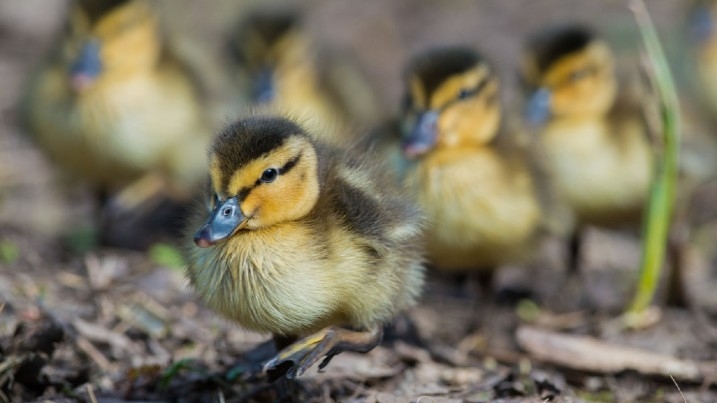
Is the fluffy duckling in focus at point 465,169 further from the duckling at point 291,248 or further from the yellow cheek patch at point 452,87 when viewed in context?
the duckling at point 291,248

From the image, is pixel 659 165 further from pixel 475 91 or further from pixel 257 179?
pixel 257 179

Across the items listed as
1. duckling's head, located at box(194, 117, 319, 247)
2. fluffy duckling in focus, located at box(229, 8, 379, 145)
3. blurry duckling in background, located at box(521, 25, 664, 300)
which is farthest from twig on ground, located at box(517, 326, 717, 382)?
fluffy duckling in focus, located at box(229, 8, 379, 145)

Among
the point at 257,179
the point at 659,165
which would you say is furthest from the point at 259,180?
the point at 659,165

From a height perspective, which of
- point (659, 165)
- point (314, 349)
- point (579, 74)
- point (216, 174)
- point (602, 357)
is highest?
point (216, 174)

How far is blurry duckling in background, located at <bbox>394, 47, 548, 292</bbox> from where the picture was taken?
4680 millimetres

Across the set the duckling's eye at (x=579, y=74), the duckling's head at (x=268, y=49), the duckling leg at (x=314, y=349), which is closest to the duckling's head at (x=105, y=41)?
the duckling's head at (x=268, y=49)

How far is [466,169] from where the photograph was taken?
4.76 m

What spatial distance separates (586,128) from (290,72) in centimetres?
189

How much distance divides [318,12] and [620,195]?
195 inches

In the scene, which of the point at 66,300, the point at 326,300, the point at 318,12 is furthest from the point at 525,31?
the point at 326,300

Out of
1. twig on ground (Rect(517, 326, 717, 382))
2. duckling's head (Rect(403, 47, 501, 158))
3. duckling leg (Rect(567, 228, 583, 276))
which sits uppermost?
duckling's head (Rect(403, 47, 501, 158))

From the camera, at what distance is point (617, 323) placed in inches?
194

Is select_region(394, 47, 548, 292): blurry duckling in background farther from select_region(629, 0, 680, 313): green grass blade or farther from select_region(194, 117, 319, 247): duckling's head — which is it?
select_region(194, 117, 319, 247): duckling's head

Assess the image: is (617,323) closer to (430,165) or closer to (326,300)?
(430,165)
